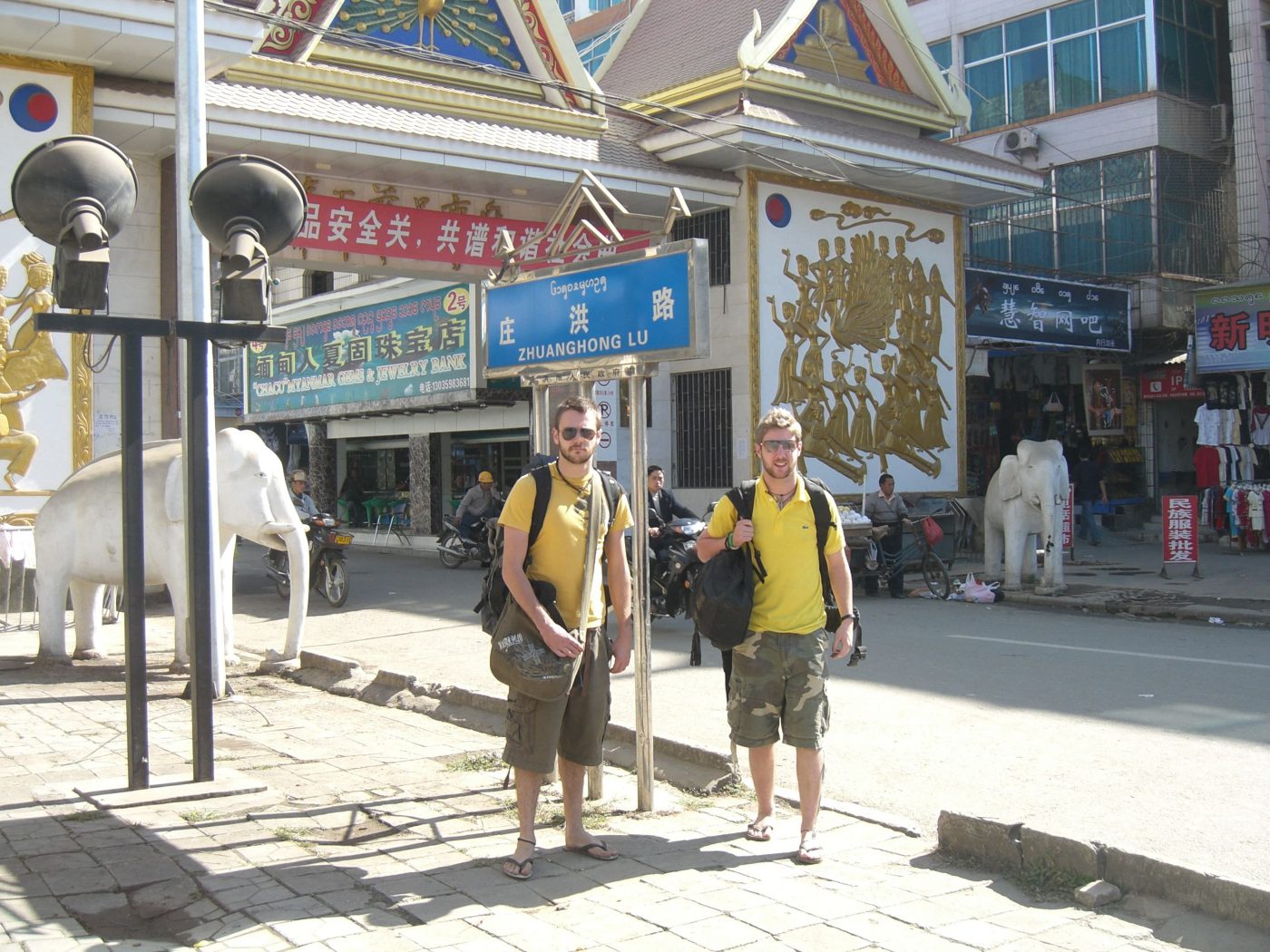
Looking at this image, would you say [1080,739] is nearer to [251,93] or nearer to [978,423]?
[251,93]

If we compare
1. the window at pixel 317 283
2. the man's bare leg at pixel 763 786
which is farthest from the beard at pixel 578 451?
the window at pixel 317 283

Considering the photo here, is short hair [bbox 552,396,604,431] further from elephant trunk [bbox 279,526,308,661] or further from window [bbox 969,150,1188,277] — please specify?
window [bbox 969,150,1188,277]

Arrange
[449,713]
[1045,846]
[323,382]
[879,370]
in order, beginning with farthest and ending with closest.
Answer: [323,382]
[879,370]
[449,713]
[1045,846]

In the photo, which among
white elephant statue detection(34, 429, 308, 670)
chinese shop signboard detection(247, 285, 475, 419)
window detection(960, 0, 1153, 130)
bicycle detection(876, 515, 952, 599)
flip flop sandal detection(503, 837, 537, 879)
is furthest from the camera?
window detection(960, 0, 1153, 130)

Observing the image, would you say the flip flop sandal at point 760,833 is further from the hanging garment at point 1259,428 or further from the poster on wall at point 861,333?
the hanging garment at point 1259,428

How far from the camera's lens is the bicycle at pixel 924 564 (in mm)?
14656

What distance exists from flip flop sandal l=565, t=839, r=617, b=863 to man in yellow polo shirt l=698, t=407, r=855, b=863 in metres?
0.63

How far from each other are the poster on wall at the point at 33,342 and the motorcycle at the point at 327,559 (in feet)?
9.45

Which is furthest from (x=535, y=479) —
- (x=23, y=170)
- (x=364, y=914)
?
(x=23, y=170)

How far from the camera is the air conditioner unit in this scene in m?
23.1

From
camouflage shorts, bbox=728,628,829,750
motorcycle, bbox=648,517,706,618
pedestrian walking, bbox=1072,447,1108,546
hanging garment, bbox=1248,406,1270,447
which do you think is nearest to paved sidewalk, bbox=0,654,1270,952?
camouflage shorts, bbox=728,628,829,750

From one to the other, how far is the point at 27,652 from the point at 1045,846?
28.4ft

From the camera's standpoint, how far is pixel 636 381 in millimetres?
→ 5824

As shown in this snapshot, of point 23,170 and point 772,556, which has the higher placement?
point 23,170
